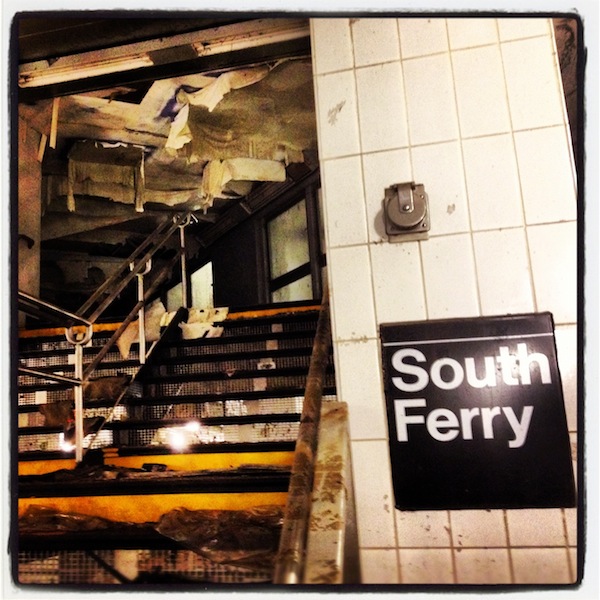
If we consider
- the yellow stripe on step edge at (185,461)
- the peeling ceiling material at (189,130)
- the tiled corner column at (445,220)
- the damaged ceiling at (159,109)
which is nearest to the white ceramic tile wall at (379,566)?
the tiled corner column at (445,220)

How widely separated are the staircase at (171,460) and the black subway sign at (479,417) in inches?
27.9

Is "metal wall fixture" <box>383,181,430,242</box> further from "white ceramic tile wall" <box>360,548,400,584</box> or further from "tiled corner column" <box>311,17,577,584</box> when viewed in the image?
"white ceramic tile wall" <box>360,548,400,584</box>

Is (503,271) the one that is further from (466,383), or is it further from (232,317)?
(232,317)

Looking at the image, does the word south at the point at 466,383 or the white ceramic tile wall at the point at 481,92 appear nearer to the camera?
the word south at the point at 466,383

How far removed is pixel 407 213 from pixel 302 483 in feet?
3.23

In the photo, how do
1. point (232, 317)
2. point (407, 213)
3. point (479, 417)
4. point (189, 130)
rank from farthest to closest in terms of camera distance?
point (232, 317) → point (189, 130) → point (407, 213) → point (479, 417)

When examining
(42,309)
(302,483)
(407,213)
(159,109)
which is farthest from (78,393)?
(159,109)

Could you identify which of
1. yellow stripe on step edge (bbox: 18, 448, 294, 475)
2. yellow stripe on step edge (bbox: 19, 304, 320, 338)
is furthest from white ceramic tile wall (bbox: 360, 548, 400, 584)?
yellow stripe on step edge (bbox: 19, 304, 320, 338)

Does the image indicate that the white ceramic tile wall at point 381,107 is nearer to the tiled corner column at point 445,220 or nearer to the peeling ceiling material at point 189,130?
the tiled corner column at point 445,220

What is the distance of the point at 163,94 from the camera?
4.41m

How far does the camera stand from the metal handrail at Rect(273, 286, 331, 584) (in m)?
1.42

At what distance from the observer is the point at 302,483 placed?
1598 millimetres

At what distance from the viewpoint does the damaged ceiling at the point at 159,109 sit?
299 centimetres

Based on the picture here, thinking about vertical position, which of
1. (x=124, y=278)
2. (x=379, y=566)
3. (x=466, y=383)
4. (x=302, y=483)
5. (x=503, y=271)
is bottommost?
(x=379, y=566)
